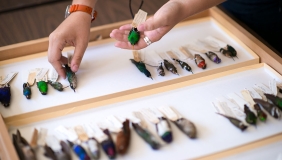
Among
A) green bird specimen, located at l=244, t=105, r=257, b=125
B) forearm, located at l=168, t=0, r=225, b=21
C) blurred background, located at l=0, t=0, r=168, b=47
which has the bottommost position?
green bird specimen, located at l=244, t=105, r=257, b=125

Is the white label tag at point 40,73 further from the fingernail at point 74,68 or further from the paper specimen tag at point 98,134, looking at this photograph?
the paper specimen tag at point 98,134

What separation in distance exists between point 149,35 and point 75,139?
39cm

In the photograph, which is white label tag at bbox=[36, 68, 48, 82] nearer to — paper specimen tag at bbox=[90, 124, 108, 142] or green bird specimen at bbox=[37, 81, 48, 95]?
green bird specimen at bbox=[37, 81, 48, 95]

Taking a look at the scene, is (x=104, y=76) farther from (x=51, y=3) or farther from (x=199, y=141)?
(x=51, y=3)

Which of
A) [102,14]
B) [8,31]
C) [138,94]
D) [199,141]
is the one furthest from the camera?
[102,14]

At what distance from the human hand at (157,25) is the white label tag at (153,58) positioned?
71 mm

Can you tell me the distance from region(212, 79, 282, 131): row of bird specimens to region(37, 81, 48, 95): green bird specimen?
0.46 meters

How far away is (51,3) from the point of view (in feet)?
5.27

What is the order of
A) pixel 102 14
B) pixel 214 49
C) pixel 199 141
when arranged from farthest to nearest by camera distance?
pixel 102 14, pixel 214 49, pixel 199 141

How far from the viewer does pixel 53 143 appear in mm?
822

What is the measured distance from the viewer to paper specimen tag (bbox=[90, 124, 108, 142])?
2.71ft

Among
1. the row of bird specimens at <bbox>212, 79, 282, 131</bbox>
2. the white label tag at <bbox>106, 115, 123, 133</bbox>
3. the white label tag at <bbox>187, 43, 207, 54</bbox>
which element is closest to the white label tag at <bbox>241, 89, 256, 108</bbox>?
the row of bird specimens at <bbox>212, 79, 282, 131</bbox>

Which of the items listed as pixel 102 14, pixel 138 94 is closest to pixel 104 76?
pixel 138 94

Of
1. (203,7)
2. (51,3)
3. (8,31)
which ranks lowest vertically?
(203,7)
